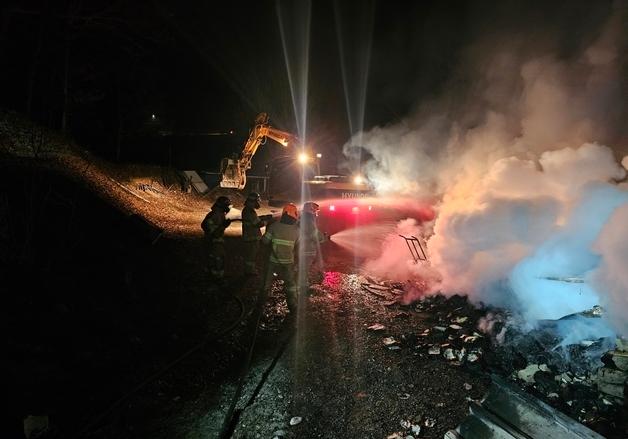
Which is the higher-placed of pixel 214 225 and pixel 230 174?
pixel 230 174

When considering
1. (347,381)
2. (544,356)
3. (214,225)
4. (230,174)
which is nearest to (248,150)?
(230,174)

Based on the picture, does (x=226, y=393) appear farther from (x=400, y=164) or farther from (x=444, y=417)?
(x=400, y=164)

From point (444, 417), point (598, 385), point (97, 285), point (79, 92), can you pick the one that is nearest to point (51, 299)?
point (97, 285)

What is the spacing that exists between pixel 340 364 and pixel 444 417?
1464mm

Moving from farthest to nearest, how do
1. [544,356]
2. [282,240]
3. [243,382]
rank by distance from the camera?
[282,240]
[544,356]
[243,382]

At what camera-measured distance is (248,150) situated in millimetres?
17656

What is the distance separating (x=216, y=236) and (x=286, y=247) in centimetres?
200

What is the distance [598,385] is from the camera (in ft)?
14.0

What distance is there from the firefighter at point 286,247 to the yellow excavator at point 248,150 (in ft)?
35.1

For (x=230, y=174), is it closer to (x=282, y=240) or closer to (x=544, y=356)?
(x=282, y=240)

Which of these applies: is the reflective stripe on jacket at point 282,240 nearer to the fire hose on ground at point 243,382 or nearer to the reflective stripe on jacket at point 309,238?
the fire hose on ground at point 243,382

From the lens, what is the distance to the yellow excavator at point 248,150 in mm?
16547

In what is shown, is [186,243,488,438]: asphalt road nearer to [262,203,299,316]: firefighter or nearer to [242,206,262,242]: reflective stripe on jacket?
[262,203,299,316]: firefighter

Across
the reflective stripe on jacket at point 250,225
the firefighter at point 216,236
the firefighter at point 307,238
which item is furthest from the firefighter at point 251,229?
the firefighter at point 307,238
